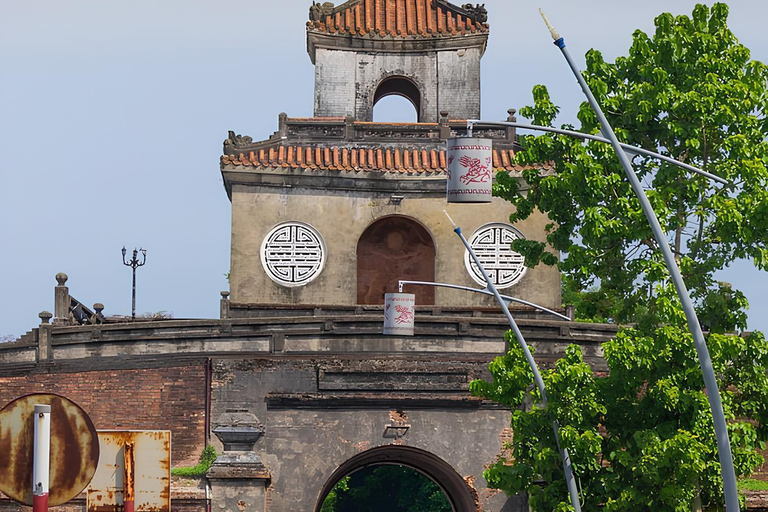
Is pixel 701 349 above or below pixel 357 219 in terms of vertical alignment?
below

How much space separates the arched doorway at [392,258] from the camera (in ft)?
121

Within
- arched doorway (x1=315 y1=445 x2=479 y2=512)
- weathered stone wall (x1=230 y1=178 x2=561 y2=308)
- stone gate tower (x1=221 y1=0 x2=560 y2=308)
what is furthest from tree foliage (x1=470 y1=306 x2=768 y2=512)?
stone gate tower (x1=221 y1=0 x2=560 y2=308)

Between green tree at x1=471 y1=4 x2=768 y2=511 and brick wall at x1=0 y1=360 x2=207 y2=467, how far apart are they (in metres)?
8.87

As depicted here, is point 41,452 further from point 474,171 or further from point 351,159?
point 351,159

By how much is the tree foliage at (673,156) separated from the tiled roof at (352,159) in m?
14.2

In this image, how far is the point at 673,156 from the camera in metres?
21.4

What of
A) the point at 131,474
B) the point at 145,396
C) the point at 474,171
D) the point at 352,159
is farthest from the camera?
the point at 352,159

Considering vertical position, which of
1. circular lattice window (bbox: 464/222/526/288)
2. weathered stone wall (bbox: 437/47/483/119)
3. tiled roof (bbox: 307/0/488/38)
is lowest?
circular lattice window (bbox: 464/222/526/288)

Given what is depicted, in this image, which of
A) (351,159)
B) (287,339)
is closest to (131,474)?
(287,339)

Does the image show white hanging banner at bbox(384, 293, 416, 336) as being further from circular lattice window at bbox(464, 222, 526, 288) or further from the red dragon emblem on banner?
the red dragon emblem on banner

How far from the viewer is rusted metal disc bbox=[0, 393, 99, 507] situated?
712cm

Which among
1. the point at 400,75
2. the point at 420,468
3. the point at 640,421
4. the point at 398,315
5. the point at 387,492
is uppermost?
the point at 400,75

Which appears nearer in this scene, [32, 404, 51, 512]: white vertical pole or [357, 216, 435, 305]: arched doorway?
[32, 404, 51, 512]: white vertical pole

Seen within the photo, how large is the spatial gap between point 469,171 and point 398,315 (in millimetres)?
11916
